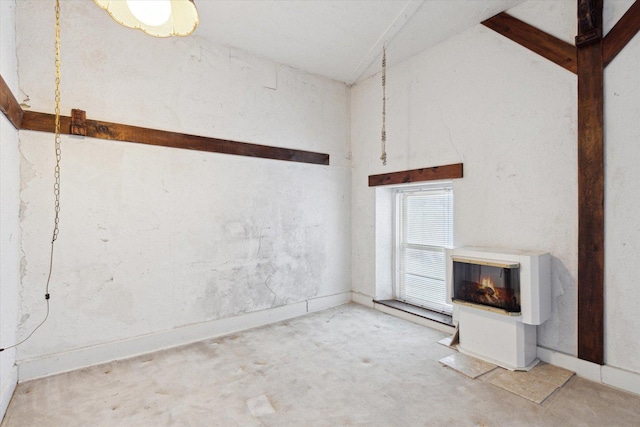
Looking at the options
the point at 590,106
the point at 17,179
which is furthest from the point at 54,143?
the point at 590,106

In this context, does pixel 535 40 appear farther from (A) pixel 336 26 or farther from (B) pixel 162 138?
(B) pixel 162 138

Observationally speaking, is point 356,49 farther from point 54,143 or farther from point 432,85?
point 54,143

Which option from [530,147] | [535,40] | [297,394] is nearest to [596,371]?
[530,147]

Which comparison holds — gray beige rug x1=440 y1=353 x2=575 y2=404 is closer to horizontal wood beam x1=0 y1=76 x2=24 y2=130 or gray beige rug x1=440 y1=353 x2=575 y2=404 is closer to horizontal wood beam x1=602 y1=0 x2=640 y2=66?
horizontal wood beam x1=602 y1=0 x2=640 y2=66

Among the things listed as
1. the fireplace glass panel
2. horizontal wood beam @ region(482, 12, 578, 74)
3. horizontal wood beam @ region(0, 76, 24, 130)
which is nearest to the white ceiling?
horizontal wood beam @ region(482, 12, 578, 74)

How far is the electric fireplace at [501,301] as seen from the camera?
2393 mm

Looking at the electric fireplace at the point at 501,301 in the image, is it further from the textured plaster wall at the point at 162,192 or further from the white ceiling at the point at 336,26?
the white ceiling at the point at 336,26

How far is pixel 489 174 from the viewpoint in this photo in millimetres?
2941

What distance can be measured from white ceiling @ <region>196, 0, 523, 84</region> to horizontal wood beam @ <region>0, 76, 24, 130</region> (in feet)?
5.11

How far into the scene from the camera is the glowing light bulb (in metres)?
1.59

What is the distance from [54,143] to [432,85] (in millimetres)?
3553

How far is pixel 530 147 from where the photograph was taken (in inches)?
105

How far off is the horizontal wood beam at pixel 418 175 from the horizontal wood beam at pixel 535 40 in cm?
109

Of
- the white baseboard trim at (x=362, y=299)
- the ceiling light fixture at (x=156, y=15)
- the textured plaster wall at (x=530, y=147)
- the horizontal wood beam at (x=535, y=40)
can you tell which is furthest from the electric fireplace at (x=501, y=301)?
the ceiling light fixture at (x=156, y=15)
